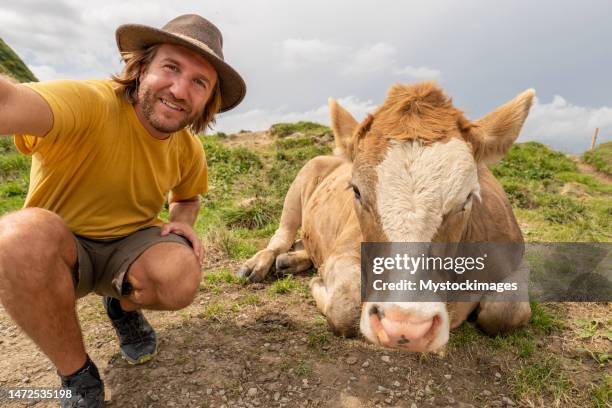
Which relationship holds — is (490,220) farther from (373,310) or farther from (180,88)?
(180,88)

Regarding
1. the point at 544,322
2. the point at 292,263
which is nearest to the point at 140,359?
the point at 292,263

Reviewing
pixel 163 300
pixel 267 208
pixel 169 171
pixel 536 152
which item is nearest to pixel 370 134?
pixel 169 171

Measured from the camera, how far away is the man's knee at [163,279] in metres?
2.88

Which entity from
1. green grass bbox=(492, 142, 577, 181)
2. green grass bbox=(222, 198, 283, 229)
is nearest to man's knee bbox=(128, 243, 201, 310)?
green grass bbox=(222, 198, 283, 229)

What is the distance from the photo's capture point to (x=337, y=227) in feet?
15.4

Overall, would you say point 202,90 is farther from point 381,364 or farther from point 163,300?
point 381,364

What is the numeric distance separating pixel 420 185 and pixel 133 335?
2.33 meters

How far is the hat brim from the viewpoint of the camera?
2.93m

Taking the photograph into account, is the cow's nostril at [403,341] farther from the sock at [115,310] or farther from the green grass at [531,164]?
the green grass at [531,164]

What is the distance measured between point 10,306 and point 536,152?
53.2ft

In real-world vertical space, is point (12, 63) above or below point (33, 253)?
above

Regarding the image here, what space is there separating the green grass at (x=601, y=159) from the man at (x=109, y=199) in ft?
57.2

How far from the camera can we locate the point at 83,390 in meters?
2.51

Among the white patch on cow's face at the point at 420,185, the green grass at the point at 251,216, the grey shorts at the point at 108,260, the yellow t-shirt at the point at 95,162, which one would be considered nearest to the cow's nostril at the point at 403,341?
the white patch on cow's face at the point at 420,185
